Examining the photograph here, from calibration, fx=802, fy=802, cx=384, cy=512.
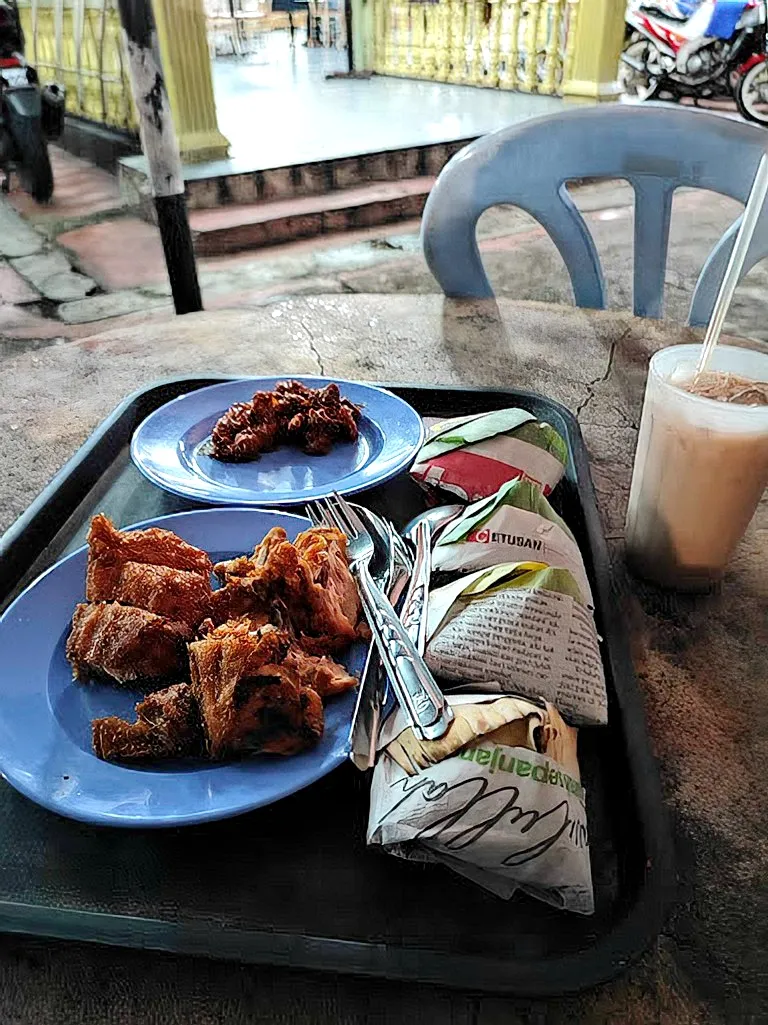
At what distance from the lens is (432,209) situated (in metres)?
1.40

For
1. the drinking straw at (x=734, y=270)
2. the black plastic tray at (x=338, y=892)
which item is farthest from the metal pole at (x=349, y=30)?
the black plastic tray at (x=338, y=892)

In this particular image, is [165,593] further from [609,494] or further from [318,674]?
[609,494]

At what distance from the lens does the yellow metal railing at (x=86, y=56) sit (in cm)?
453

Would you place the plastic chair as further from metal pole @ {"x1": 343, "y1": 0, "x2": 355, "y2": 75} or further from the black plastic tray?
metal pole @ {"x1": 343, "y1": 0, "x2": 355, "y2": 75}

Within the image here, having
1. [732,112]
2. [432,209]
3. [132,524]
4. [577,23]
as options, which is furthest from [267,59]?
[132,524]

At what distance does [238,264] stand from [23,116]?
52.6 inches

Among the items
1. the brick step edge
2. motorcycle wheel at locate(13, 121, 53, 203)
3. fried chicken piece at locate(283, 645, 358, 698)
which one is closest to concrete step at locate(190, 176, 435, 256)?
the brick step edge

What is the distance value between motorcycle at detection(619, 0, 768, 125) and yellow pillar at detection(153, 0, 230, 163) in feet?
13.6

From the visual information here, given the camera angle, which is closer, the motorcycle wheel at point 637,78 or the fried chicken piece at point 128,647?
the fried chicken piece at point 128,647

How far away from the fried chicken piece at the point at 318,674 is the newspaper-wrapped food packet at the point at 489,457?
0.71 feet

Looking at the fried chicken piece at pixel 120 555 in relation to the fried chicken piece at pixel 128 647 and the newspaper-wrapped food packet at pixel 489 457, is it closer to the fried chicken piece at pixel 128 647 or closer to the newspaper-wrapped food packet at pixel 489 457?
the fried chicken piece at pixel 128 647

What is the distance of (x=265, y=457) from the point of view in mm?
911

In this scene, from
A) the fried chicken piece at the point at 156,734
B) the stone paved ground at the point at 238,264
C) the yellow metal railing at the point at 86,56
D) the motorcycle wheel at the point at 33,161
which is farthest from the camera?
the yellow metal railing at the point at 86,56

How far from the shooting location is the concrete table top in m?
0.43
